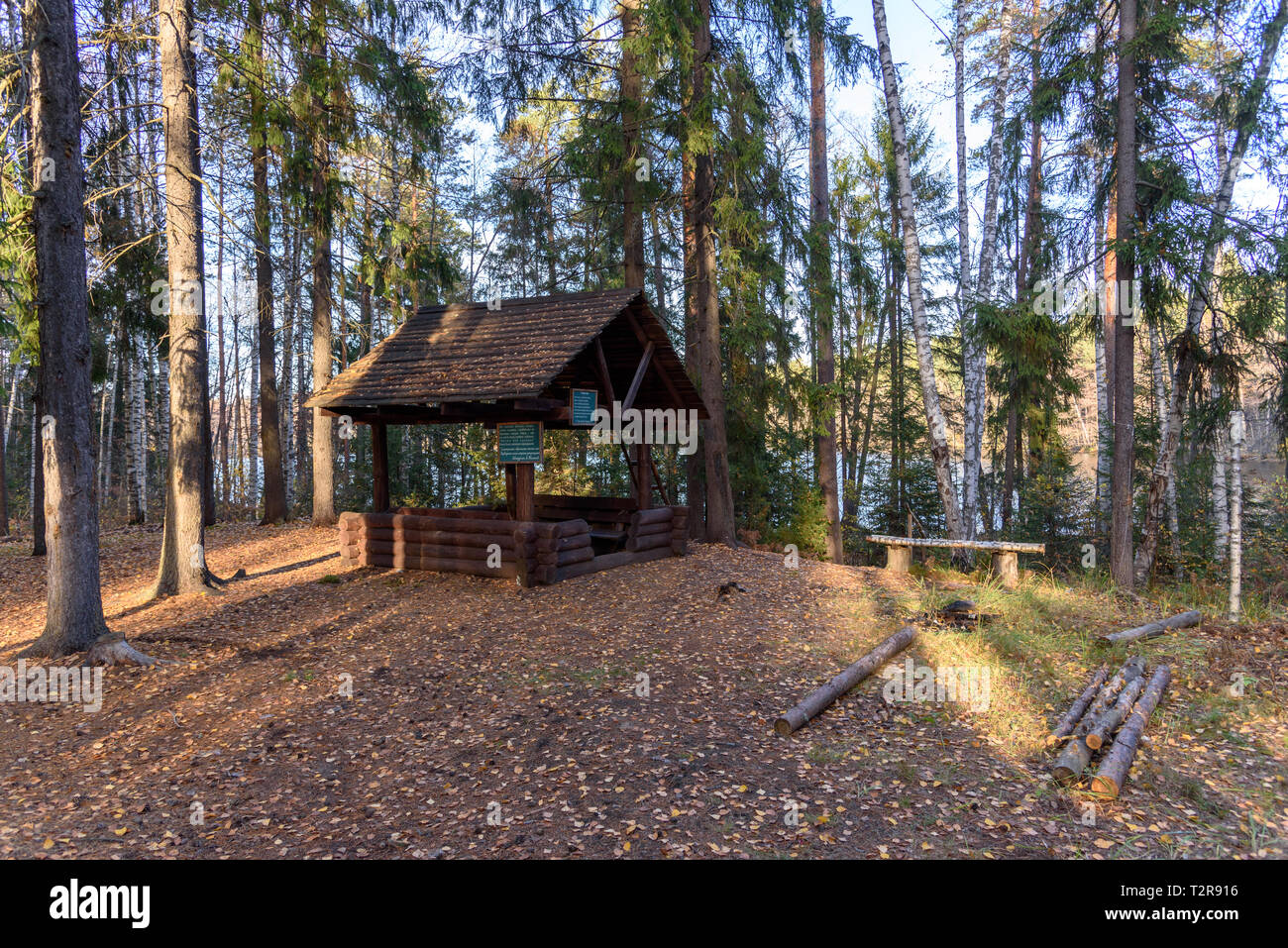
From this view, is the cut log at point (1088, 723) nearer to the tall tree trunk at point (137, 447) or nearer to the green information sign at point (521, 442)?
the green information sign at point (521, 442)

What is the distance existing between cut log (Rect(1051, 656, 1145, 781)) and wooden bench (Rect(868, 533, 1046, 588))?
135 inches

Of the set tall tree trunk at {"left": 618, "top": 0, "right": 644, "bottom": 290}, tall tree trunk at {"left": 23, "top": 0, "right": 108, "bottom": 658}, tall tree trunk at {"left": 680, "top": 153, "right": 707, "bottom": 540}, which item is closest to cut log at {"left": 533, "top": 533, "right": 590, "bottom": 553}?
tall tree trunk at {"left": 680, "top": 153, "right": 707, "bottom": 540}

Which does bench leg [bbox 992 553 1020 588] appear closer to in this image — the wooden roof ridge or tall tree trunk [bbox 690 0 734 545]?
tall tree trunk [bbox 690 0 734 545]

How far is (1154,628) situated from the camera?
784cm

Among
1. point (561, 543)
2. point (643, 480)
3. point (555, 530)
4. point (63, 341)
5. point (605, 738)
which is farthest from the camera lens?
point (643, 480)

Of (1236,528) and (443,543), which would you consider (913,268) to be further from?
(443,543)

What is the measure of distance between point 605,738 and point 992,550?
27.0 feet

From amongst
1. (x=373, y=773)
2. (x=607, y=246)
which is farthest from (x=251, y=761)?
(x=607, y=246)

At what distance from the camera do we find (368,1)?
10805 mm

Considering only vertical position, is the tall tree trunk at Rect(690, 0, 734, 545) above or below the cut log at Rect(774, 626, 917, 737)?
above

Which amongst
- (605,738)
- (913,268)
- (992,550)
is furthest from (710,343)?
(605,738)

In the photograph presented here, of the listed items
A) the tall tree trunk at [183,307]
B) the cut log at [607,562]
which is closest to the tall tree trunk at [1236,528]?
the cut log at [607,562]

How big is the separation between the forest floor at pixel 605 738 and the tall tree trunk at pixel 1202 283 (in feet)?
10.2

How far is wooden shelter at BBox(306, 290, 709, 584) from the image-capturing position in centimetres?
977
